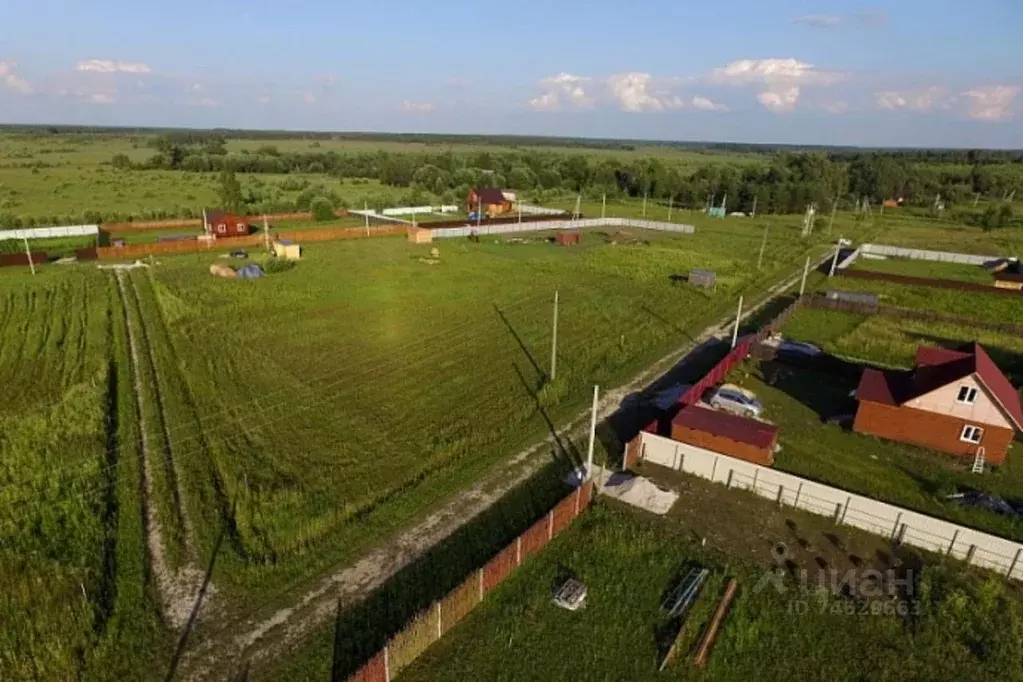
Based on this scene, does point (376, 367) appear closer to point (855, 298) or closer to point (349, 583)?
point (349, 583)

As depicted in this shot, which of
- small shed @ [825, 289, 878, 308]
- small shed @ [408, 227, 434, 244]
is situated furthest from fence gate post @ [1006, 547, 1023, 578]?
small shed @ [408, 227, 434, 244]

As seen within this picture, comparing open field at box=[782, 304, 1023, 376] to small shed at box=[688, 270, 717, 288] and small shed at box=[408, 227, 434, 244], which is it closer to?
small shed at box=[688, 270, 717, 288]

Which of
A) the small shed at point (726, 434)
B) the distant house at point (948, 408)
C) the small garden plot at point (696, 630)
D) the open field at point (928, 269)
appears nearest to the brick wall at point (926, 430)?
the distant house at point (948, 408)

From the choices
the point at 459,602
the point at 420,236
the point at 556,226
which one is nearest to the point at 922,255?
the point at 556,226

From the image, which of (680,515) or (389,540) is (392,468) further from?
(680,515)

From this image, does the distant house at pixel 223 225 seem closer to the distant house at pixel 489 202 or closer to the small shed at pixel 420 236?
the small shed at pixel 420 236

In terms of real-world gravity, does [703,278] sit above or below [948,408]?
above
